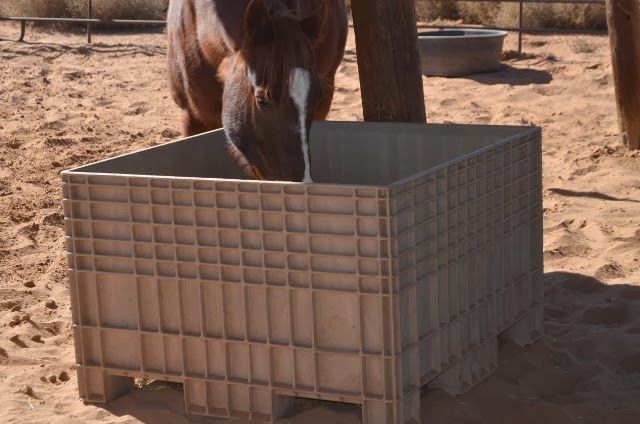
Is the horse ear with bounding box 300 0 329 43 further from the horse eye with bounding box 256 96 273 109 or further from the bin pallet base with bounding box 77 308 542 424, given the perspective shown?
the bin pallet base with bounding box 77 308 542 424

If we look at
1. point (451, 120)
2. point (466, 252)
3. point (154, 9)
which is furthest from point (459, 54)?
point (466, 252)

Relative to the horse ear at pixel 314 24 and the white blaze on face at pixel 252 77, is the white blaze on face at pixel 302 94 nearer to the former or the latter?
the white blaze on face at pixel 252 77

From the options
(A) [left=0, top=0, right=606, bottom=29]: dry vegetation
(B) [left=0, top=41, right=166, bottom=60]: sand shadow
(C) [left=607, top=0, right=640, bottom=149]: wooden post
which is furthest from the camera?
(A) [left=0, top=0, right=606, bottom=29]: dry vegetation

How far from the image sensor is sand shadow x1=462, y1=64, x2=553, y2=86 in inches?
413

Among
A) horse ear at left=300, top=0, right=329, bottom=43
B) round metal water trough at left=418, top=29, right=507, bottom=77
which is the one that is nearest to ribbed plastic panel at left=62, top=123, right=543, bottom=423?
horse ear at left=300, top=0, right=329, bottom=43

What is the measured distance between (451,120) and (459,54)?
1.97 meters

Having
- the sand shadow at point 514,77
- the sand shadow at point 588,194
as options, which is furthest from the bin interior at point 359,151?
the sand shadow at point 514,77

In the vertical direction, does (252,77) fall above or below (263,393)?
above

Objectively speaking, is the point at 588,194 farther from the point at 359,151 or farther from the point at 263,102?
the point at 263,102

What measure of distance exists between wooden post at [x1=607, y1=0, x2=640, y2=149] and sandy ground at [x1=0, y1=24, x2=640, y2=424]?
0.19m

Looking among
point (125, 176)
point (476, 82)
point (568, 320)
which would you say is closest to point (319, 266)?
point (125, 176)

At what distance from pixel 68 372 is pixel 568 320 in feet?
6.99

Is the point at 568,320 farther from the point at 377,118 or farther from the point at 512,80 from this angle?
the point at 512,80

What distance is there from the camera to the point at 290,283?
3215 millimetres
